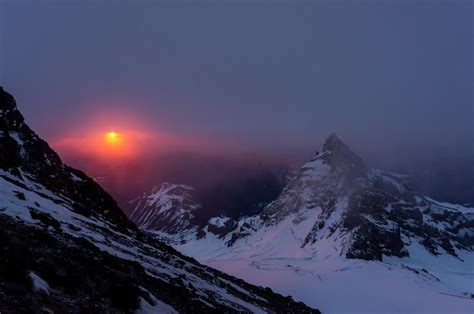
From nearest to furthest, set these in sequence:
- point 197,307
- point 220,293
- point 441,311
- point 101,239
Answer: point 197,307 < point 101,239 < point 220,293 < point 441,311

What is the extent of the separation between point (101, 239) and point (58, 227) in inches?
229

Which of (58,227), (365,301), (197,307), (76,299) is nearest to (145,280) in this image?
(197,307)

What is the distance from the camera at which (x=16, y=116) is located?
70688 mm

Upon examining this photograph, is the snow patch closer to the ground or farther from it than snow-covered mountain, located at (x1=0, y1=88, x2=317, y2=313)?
closer to the ground

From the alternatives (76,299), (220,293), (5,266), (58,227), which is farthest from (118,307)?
(220,293)

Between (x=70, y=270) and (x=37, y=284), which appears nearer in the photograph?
(x=37, y=284)

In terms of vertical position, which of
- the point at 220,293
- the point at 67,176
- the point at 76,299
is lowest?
the point at 76,299

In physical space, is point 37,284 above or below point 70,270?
below

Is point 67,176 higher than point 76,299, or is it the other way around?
point 67,176

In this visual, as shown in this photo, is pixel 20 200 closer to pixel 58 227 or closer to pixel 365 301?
pixel 58 227

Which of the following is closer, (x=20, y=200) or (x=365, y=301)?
(x=20, y=200)

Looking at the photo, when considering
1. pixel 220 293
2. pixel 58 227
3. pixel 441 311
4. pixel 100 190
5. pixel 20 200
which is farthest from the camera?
pixel 441 311

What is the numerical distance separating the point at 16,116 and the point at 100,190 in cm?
1740

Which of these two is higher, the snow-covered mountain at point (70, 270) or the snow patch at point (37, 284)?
the snow-covered mountain at point (70, 270)
